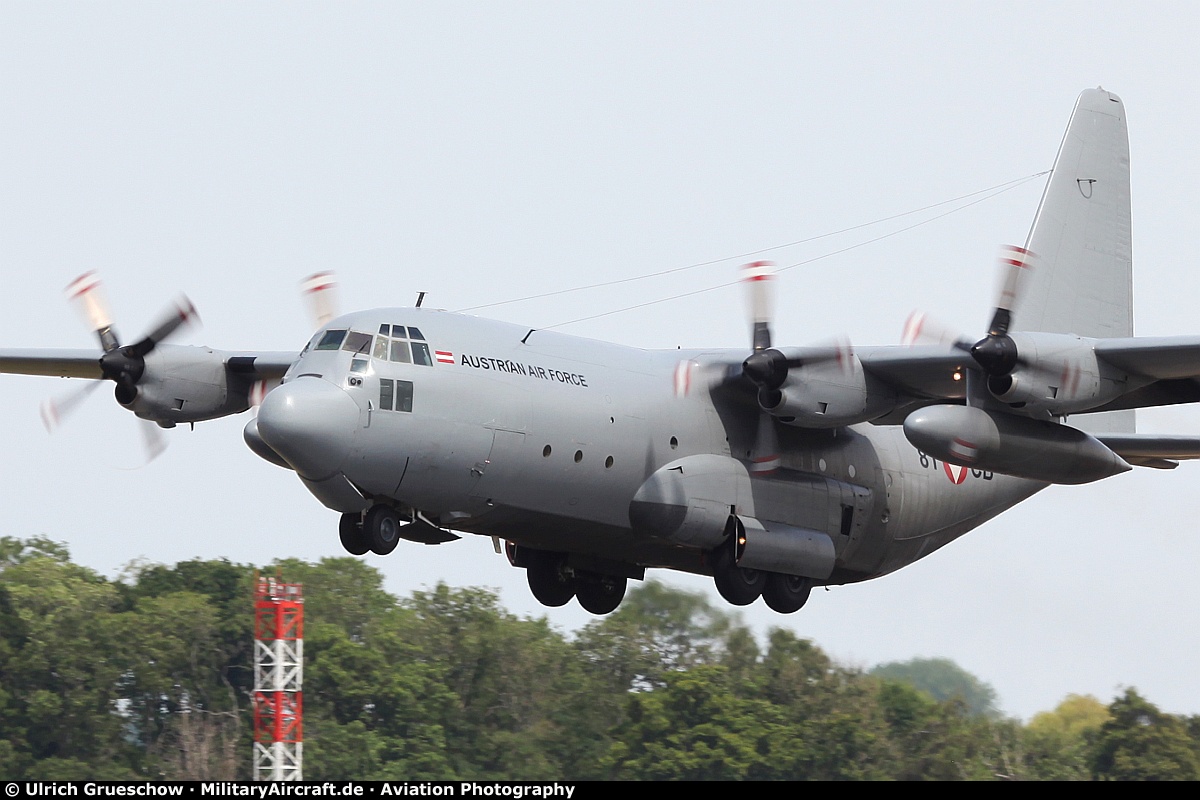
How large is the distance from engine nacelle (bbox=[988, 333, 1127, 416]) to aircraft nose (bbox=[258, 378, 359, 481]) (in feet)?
22.3

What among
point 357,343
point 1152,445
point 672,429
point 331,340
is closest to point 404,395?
point 357,343

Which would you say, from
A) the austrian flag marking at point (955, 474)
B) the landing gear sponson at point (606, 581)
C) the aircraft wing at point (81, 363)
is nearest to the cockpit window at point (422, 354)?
the landing gear sponson at point (606, 581)

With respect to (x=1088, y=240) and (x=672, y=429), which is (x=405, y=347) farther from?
(x=1088, y=240)

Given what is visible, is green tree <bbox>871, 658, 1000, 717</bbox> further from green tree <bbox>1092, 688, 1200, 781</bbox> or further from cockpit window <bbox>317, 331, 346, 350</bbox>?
cockpit window <bbox>317, 331, 346, 350</bbox>

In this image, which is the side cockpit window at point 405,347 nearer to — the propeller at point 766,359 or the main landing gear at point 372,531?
the main landing gear at point 372,531

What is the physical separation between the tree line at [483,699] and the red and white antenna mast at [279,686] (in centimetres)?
483

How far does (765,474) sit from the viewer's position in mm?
20609

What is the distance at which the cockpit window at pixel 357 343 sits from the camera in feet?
58.7

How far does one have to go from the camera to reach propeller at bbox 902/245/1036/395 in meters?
18.6

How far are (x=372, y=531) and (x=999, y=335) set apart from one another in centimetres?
689

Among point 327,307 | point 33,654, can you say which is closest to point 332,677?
point 33,654

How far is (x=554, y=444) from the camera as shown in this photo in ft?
61.4
